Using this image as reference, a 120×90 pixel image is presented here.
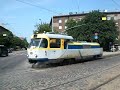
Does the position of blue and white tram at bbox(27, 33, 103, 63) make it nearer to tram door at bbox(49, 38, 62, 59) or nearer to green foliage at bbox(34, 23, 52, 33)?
tram door at bbox(49, 38, 62, 59)

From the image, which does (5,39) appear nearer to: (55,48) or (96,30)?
(96,30)

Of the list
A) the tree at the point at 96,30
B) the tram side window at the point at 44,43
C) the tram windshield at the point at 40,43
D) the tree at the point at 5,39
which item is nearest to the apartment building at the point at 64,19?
the tree at the point at 5,39

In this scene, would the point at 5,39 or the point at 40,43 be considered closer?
the point at 40,43

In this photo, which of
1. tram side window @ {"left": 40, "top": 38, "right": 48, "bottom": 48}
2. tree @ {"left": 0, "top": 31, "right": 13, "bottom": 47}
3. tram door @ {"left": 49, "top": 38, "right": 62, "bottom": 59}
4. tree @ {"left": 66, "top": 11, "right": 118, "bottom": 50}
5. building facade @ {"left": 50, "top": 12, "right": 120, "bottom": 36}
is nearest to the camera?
tram side window @ {"left": 40, "top": 38, "right": 48, "bottom": 48}

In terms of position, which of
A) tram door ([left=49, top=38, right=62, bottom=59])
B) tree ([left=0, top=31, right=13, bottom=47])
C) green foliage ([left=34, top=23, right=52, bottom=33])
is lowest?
tram door ([left=49, top=38, right=62, bottom=59])

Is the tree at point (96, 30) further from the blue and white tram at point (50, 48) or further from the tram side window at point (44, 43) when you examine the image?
the tram side window at point (44, 43)

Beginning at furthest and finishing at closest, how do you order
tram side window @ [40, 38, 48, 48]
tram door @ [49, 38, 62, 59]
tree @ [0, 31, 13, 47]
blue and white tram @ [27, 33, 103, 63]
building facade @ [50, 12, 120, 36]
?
building facade @ [50, 12, 120, 36], tree @ [0, 31, 13, 47], tram door @ [49, 38, 62, 59], tram side window @ [40, 38, 48, 48], blue and white tram @ [27, 33, 103, 63]

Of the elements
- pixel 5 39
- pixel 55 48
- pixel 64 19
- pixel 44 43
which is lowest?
pixel 55 48

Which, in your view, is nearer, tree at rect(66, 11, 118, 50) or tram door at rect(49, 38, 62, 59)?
tram door at rect(49, 38, 62, 59)

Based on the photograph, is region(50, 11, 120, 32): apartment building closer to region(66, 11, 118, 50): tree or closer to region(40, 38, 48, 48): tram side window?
region(66, 11, 118, 50): tree

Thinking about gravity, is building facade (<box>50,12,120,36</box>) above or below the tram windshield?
above

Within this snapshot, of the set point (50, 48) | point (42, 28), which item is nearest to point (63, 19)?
point (42, 28)

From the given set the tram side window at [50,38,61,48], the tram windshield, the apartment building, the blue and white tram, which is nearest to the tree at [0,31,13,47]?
the apartment building

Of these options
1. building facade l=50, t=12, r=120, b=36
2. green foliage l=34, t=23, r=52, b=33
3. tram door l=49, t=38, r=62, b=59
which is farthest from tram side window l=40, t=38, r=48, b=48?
building facade l=50, t=12, r=120, b=36
